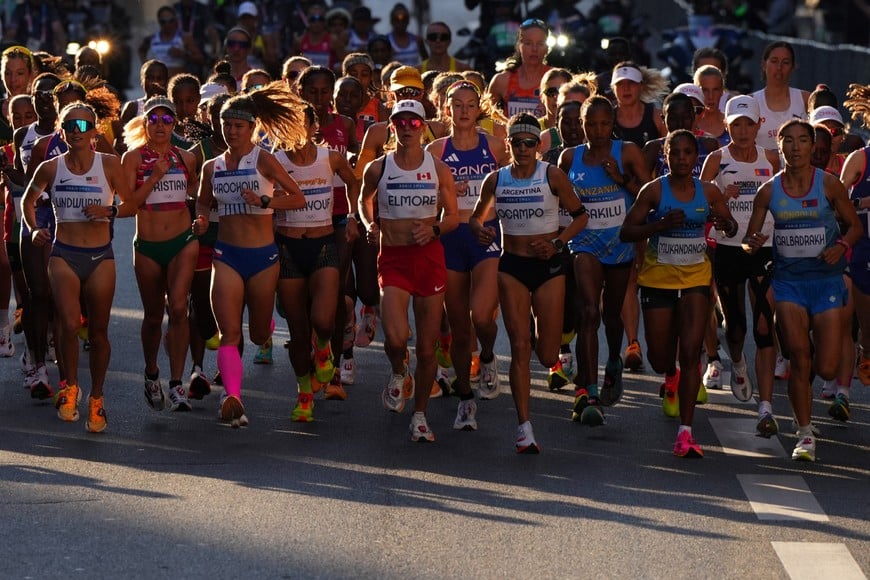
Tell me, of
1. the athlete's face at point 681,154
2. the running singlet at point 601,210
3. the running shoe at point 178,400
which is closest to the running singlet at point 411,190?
the running singlet at point 601,210

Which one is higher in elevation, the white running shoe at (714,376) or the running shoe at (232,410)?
the running shoe at (232,410)

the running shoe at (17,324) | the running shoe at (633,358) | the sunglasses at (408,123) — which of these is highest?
the sunglasses at (408,123)

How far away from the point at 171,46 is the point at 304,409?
1349 centimetres

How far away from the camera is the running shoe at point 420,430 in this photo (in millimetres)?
11523

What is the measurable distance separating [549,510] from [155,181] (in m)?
3.71

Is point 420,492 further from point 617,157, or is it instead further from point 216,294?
point 617,157

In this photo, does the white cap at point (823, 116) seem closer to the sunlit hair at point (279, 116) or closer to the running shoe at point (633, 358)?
the running shoe at point (633, 358)

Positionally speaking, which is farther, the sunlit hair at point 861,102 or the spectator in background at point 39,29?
the spectator in background at point 39,29

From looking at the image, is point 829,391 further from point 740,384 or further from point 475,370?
point 475,370

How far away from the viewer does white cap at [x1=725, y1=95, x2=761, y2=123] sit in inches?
494

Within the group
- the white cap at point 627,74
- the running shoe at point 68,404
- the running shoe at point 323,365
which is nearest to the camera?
the running shoe at point 68,404

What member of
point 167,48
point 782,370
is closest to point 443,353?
point 782,370

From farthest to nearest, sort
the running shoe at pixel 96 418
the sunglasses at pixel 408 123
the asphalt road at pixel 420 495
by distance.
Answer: the running shoe at pixel 96 418 → the sunglasses at pixel 408 123 → the asphalt road at pixel 420 495

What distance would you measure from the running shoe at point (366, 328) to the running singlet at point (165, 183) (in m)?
3.05
